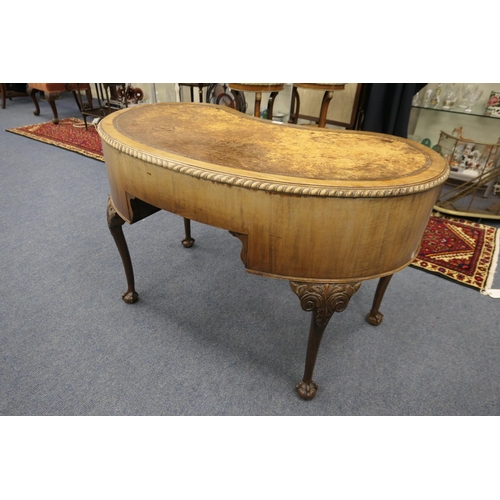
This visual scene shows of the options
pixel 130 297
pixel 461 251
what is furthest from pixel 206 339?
pixel 461 251

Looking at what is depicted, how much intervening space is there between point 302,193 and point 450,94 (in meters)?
2.52

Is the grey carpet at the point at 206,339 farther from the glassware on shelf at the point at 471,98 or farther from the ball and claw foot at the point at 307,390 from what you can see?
the glassware on shelf at the point at 471,98

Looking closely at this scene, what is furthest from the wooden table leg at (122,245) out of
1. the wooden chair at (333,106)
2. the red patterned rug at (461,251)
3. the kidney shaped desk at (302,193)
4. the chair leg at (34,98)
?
the chair leg at (34,98)

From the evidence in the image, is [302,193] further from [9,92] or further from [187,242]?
[9,92]

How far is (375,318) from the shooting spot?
1.62m

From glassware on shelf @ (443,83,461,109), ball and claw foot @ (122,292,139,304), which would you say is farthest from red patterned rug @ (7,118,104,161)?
glassware on shelf @ (443,83,461,109)

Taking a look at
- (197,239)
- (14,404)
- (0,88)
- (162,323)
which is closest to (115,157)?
(162,323)

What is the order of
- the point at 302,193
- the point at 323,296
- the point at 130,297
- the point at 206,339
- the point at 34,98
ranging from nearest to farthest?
the point at 302,193 → the point at 323,296 → the point at 206,339 → the point at 130,297 → the point at 34,98

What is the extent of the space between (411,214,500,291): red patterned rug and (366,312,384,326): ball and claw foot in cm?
57

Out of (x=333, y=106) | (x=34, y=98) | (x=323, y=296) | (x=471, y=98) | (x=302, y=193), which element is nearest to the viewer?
(x=302, y=193)

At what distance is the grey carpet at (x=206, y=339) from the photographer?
1300 millimetres

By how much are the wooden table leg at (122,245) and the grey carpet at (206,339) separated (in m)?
0.05

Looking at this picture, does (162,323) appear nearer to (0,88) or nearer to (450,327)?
(450,327)

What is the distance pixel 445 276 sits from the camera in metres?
1.94
